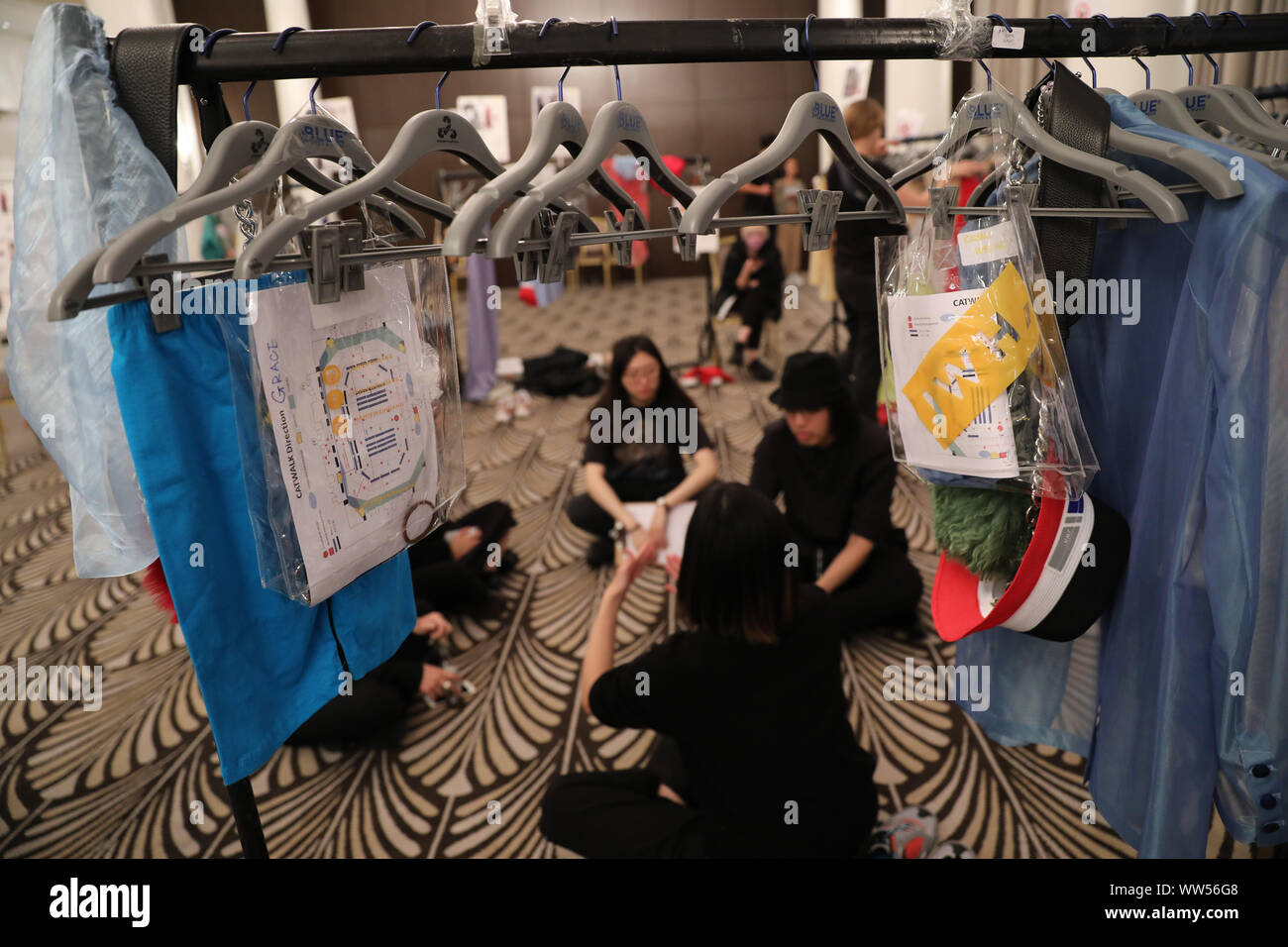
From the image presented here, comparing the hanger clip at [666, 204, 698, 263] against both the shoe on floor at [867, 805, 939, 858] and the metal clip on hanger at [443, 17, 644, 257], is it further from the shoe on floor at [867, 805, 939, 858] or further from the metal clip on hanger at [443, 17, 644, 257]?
the shoe on floor at [867, 805, 939, 858]

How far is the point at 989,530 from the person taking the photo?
0.95 m

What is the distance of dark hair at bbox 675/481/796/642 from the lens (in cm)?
119

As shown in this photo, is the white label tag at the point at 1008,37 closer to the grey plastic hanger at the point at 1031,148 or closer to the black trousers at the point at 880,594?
the grey plastic hanger at the point at 1031,148

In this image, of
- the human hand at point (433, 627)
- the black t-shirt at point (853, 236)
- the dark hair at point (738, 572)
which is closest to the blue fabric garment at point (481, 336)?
the black t-shirt at point (853, 236)

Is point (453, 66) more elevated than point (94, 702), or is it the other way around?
point (453, 66)

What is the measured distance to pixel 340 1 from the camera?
7.00 m

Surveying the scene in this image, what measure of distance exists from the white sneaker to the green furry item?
11.3ft

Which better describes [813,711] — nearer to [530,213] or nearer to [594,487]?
[530,213]

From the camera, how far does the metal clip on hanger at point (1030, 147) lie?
0.79 m

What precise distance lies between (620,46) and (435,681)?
62.4 inches

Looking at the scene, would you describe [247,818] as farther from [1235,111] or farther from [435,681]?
[1235,111]

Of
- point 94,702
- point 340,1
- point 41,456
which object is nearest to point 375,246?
point 94,702

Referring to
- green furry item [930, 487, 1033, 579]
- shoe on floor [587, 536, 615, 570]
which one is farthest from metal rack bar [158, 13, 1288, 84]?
shoe on floor [587, 536, 615, 570]
